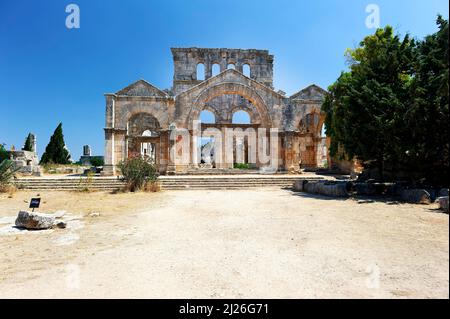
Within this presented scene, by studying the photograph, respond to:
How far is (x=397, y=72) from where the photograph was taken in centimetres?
1020

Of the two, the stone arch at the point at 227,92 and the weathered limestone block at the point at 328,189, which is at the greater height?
the stone arch at the point at 227,92

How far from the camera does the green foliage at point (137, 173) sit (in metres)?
12.4

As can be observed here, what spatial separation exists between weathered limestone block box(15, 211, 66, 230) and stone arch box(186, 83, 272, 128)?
15.5 m

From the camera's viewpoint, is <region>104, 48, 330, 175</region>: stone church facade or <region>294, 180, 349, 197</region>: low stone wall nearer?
<region>294, 180, 349, 197</region>: low stone wall

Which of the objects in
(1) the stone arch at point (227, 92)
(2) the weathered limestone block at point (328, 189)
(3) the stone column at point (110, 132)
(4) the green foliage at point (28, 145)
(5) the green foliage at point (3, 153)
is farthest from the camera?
(4) the green foliage at point (28, 145)

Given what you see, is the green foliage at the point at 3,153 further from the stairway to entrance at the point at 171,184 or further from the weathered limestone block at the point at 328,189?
the weathered limestone block at the point at 328,189

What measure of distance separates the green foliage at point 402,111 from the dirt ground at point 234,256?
8.64 ft

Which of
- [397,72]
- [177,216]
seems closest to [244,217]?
[177,216]

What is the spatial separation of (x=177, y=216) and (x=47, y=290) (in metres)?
4.14

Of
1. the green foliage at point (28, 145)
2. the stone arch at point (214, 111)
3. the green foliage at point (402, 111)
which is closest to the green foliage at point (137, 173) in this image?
the green foliage at point (402, 111)

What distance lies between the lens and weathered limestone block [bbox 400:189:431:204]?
7.76m

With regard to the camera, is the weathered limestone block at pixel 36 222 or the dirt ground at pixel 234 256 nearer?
the dirt ground at pixel 234 256

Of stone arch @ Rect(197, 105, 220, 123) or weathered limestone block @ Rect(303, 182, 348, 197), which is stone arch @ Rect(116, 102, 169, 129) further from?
weathered limestone block @ Rect(303, 182, 348, 197)

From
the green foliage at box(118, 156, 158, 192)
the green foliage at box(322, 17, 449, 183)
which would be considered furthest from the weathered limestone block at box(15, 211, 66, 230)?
the green foliage at box(322, 17, 449, 183)
